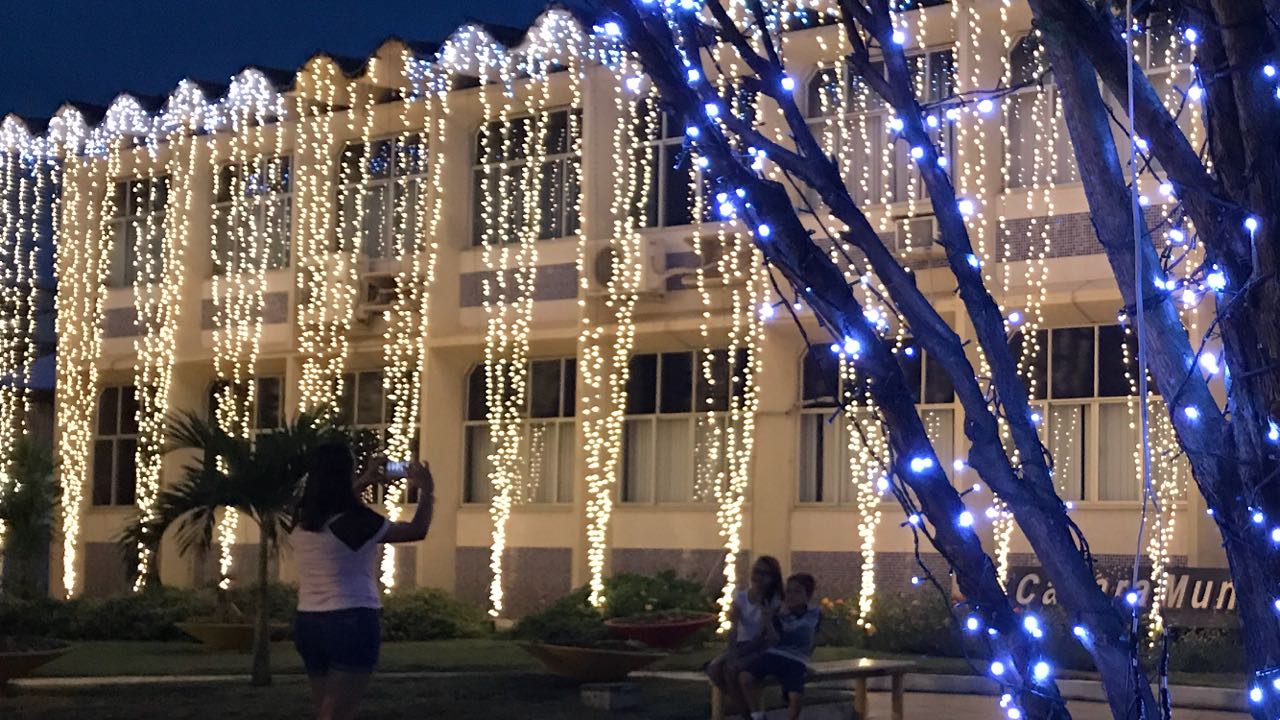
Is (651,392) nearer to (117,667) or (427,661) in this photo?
(427,661)

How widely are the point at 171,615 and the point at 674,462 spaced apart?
288 inches

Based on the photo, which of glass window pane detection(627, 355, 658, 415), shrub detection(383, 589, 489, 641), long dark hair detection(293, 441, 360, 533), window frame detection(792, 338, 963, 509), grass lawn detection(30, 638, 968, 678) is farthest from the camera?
glass window pane detection(627, 355, 658, 415)

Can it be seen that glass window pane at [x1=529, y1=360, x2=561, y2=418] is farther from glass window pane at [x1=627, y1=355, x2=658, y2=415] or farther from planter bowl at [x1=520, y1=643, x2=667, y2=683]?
planter bowl at [x1=520, y1=643, x2=667, y2=683]

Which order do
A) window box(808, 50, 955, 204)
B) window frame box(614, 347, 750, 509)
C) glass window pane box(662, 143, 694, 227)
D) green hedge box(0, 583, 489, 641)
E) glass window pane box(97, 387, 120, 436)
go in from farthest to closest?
glass window pane box(97, 387, 120, 436)
window frame box(614, 347, 750, 509)
glass window pane box(662, 143, 694, 227)
green hedge box(0, 583, 489, 641)
window box(808, 50, 955, 204)

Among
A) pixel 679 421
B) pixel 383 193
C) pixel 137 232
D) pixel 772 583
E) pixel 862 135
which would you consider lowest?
pixel 772 583

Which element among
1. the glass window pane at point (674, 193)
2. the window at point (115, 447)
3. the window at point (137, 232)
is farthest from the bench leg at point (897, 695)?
the window at point (115, 447)

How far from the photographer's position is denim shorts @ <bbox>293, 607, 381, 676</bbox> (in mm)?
7762

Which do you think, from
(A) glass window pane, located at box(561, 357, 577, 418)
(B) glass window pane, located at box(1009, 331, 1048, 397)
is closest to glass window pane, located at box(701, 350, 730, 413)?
(A) glass window pane, located at box(561, 357, 577, 418)

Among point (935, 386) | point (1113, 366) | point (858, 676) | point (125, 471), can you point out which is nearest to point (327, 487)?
point (858, 676)

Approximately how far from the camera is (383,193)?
95.6ft

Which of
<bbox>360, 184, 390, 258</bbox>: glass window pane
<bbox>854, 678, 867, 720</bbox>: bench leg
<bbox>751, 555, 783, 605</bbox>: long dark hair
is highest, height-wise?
<bbox>360, 184, 390, 258</bbox>: glass window pane

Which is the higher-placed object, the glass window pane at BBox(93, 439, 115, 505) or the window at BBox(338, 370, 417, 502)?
the window at BBox(338, 370, 417, 502)

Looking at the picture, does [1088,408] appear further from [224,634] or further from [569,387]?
[224,634]

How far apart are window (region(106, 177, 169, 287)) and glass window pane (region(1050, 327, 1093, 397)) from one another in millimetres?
16441
